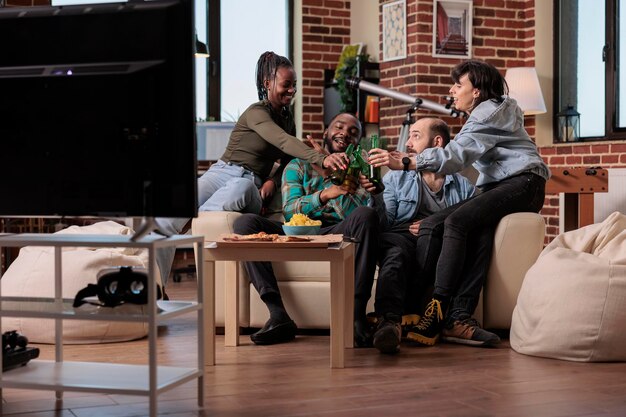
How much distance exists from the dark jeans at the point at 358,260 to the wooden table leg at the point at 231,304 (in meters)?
0.09

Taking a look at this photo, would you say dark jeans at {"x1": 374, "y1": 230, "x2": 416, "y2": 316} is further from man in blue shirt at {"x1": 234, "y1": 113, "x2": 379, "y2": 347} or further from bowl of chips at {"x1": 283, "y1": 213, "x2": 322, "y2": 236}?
bowl of chips at {"x1": 283, "y1": 213, "x2": 322, "y2": 236}

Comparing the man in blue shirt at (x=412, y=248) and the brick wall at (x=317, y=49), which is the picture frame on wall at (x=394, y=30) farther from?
the man in blue shirt at (x=412, y=248)

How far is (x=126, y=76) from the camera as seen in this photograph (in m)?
2.49

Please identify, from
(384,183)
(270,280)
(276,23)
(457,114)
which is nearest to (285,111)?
(384,183)

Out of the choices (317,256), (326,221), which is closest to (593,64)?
(326,221)

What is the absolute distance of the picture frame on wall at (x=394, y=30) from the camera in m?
7.02

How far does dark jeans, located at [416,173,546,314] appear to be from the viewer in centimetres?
391

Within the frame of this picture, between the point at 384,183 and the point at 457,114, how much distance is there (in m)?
2.45

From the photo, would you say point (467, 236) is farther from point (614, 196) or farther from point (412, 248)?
point (614, 196)

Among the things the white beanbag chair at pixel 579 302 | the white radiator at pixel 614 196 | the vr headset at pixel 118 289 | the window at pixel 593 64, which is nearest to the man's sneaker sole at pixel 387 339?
the white beanbag chair at pixel 579 302

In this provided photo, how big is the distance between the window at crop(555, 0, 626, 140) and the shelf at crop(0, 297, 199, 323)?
4.84m

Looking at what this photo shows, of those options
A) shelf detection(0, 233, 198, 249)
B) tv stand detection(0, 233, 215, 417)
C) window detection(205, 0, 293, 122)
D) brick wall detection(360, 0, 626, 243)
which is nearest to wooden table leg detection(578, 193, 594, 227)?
brick wall detection(360, 0, 626, 243)

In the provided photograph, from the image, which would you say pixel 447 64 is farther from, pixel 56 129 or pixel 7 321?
pixel 56 129

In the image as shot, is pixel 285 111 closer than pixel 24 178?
No
